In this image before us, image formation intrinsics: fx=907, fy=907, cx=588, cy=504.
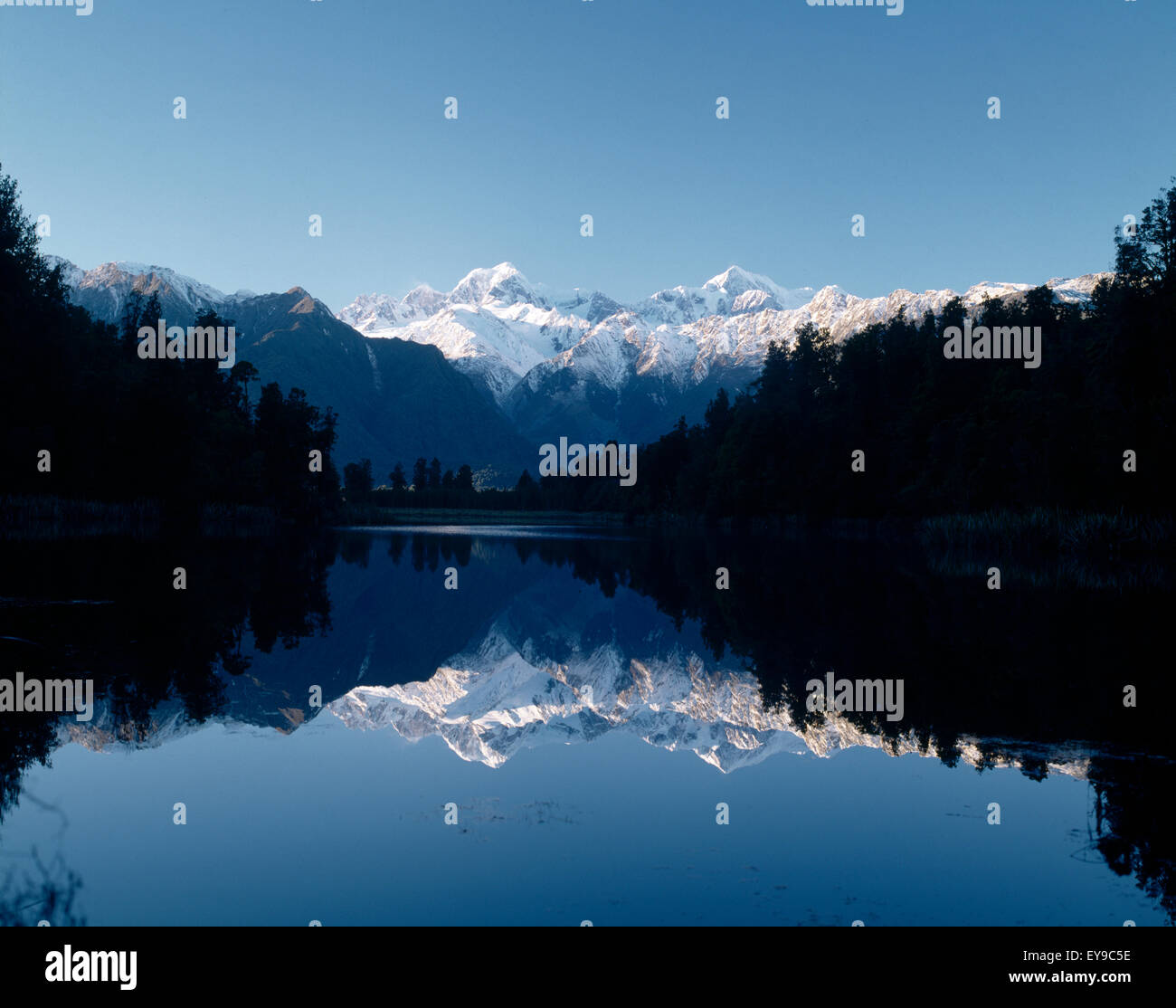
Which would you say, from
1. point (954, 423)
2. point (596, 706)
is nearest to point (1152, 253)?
point (954, 423)

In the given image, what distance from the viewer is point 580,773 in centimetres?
1159

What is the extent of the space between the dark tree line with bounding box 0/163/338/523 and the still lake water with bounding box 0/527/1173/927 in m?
39.4

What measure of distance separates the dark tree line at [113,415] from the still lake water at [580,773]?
1550 inches

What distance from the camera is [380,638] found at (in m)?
22.8

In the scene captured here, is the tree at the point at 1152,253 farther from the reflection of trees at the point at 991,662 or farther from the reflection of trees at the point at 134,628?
the reflection of trees at the point at 134,628

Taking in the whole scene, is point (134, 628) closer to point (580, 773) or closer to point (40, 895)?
point (580, 773)

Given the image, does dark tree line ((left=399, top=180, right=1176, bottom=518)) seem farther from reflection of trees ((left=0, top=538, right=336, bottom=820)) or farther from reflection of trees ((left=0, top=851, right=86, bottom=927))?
reflection of trees ((left=0, top=851, right=86, bottom=927))

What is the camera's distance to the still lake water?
7500 mm

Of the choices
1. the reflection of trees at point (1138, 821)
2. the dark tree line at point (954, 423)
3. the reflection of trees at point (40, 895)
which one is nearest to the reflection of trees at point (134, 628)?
the reflection of trees at point (40, 895)

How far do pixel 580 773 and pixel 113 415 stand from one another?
68948mm

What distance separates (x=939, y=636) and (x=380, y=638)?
1370 cm

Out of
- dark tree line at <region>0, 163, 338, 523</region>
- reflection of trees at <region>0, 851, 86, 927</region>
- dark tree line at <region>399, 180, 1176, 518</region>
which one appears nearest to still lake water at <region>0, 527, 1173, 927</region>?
reflection of trees at <region>0, 851, 86, 927</region>
